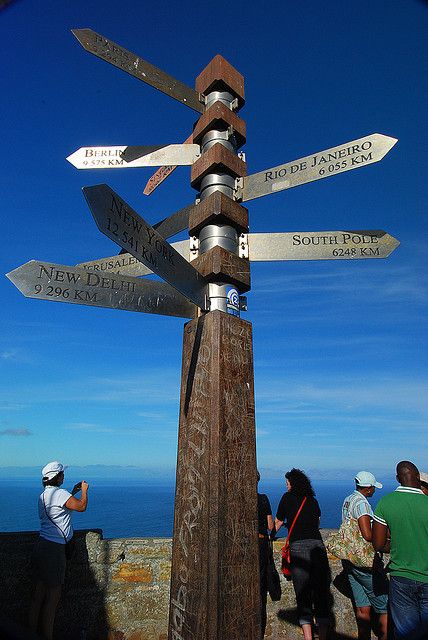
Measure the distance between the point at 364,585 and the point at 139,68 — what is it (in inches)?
194

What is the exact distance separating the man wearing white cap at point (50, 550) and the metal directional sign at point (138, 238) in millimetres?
2924

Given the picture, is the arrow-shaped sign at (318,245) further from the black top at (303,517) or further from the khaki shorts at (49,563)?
the khaki shorts at (49,563)

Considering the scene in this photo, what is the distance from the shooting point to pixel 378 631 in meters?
4.39

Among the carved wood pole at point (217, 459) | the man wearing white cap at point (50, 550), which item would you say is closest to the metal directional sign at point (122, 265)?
the carved wood pole at point (217, 459)

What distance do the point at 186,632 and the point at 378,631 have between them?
3.64 meters

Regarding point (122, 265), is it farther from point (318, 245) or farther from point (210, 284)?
point (318, 245)

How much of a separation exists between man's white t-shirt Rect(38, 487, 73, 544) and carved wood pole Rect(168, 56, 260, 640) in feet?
8.07

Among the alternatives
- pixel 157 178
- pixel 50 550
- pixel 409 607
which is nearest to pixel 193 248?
pixel 157 178

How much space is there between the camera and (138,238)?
172cm

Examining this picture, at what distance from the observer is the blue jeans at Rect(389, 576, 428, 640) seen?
3.00m

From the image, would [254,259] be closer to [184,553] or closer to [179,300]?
[179,300]

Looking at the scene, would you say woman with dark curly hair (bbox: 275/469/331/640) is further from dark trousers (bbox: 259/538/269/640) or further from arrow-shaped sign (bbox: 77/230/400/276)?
arrow-shaped sign (bbox: 77/230/400/276)

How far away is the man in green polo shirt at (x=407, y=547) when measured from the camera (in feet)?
10.1

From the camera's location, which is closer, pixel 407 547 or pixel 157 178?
pixel 407 547
